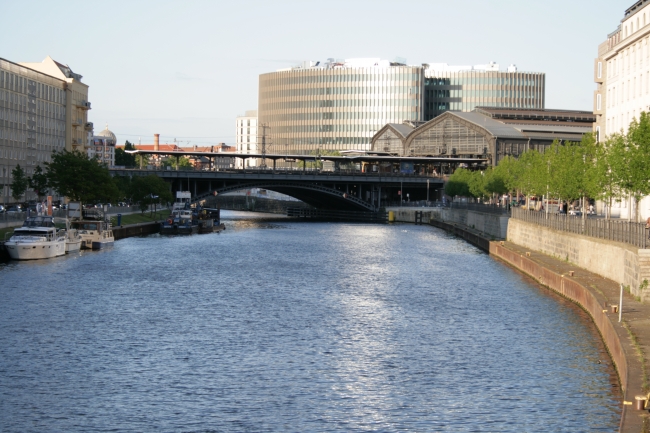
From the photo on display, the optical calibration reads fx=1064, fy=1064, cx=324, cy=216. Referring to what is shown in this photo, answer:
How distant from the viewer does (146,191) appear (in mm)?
145000

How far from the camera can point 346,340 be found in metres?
47.8

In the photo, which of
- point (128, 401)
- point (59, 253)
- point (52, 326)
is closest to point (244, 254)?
point (59, 253)

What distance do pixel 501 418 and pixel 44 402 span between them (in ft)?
49.6

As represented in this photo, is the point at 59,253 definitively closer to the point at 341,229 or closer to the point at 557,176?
the point at 557,176

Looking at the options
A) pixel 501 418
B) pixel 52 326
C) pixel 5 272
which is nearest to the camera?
pixel 501 418

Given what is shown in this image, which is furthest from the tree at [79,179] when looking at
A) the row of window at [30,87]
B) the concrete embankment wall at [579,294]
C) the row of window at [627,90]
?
the row of window at [627,90]

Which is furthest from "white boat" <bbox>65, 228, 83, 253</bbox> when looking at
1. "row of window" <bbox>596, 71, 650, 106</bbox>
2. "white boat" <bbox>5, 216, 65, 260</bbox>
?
"row of window" <bbox>596, 71, 650, 106</bbox>

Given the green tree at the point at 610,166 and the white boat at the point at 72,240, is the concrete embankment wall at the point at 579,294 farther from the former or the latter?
the white boat at the point at 72,240

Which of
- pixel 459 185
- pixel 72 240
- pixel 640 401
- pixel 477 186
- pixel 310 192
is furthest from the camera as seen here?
pixel 310 192

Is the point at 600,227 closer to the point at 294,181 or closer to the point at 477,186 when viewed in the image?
the point at 477,186

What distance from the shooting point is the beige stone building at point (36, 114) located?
148500 millimetres

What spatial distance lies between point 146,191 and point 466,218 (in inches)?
1712

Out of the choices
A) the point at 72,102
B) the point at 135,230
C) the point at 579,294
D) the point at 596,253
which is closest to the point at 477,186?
the point at 135,230

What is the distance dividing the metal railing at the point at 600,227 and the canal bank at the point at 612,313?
2.25 meters
